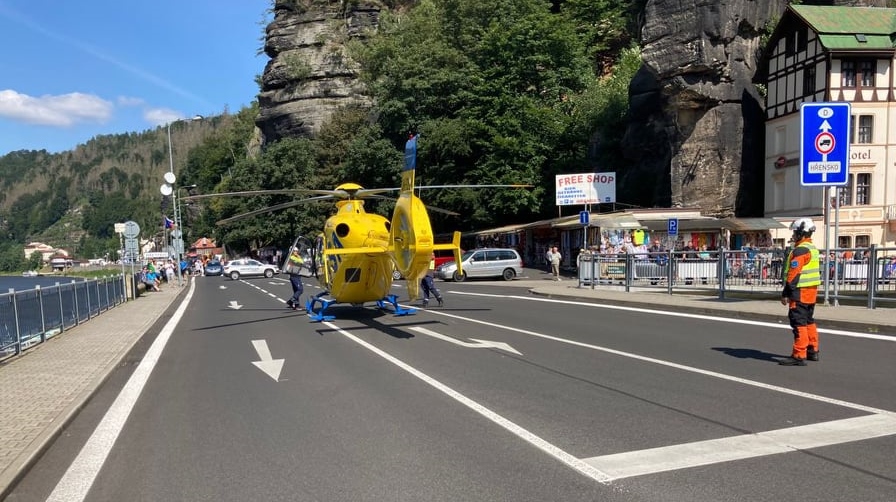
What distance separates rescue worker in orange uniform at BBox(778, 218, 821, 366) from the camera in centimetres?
863

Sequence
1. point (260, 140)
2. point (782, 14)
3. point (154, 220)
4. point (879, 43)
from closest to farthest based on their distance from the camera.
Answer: point (879, 43) < point (782, 14) < point (260, 140) < point (154, 220)

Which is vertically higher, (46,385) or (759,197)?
(759,197)

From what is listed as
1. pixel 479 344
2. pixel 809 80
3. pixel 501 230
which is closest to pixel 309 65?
pixel 501 230

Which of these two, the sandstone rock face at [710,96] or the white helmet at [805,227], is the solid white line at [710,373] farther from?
the sandstone rock face at [710,96]

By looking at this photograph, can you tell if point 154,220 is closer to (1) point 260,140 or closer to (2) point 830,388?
(1) point 260,140

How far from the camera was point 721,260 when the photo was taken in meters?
17.8

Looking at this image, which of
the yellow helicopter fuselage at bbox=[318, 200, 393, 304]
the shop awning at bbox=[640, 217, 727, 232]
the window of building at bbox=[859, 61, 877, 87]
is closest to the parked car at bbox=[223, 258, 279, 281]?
the shop awning at bbox=[640, 217, 727, 232]

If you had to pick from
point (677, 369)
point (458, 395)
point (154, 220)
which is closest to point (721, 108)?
point (677, 369)

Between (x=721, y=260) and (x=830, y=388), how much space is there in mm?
10913

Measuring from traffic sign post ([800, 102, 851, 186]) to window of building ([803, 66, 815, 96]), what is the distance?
23922 mm

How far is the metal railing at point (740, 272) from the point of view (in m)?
14.1

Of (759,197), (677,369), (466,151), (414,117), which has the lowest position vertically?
(677,369)

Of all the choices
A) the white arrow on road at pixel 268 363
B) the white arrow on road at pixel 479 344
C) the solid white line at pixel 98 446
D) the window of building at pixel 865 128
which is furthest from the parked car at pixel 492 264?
the solid white line at pixel 98 446

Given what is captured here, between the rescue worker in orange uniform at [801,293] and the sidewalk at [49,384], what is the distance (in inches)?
358
